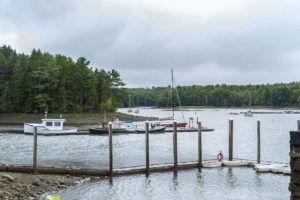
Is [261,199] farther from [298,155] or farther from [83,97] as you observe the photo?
[83,97]

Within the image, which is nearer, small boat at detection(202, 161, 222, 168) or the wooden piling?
the wooden piling

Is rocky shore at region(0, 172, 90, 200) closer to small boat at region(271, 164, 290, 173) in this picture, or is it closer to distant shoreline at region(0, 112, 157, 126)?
small boat at region(271, 164, 290, 173)

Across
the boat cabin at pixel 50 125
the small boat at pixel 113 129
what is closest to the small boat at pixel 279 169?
the small boat at pixel 113 129

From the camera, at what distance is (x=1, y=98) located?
140375mm

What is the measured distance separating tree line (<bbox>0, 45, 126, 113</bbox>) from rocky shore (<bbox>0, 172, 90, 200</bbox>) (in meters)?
103

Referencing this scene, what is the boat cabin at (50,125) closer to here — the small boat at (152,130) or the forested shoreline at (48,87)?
the small boat at (152,130)

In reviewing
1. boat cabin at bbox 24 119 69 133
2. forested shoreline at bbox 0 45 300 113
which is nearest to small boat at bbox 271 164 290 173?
boat cabin at bbox 24 119 69 133

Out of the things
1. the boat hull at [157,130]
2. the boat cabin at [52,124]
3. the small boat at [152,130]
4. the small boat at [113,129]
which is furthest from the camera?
the boat hull at [157,130]

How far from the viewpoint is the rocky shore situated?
2692 centimetres

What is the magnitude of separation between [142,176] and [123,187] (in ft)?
12.8

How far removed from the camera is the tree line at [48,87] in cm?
13625

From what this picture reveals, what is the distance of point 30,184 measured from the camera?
97.5 feet

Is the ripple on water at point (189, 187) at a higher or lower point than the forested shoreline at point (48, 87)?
lower

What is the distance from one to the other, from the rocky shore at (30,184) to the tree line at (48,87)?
103m
